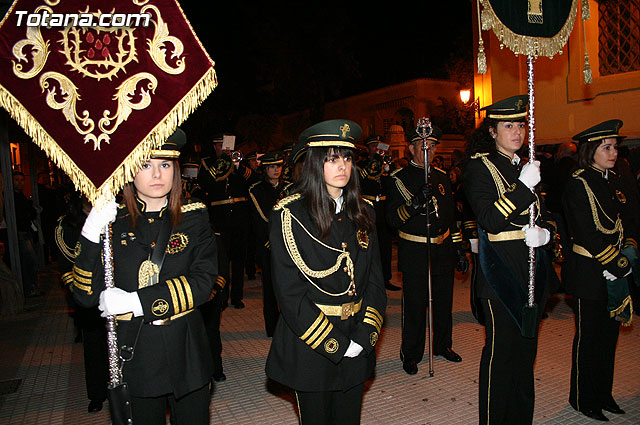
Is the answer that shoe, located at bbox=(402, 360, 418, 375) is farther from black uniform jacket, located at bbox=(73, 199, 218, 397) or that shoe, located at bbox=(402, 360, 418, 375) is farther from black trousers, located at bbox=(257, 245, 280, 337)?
black uniform jacket, located at bbox=(73, 199, 218, 397)

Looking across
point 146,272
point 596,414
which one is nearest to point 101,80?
point 146,272

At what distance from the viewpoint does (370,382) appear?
16.2 feet

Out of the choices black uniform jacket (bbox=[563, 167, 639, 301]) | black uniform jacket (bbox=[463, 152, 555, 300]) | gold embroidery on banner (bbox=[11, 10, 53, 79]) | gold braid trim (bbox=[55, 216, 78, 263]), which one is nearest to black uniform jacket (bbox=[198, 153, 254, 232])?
gold braid trim (bbox=[55, 216, 78, 263])

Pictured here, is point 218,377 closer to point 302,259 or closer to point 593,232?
point 302,259

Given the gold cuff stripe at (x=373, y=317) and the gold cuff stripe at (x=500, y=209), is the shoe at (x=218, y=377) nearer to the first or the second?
the gold cuff stripe at (x=373, y=317)

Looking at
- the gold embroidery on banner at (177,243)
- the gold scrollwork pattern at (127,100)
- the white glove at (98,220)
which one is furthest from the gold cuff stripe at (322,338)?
the gold scrollwork pattern at (127,100)

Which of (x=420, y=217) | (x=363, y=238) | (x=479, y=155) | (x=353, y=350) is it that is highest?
(x=479, y=155)

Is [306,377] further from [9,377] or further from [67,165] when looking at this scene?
[9,377]

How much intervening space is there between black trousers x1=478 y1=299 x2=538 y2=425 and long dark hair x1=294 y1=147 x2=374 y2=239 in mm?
1234

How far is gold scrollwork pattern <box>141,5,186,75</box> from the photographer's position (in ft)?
8.38

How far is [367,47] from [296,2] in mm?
16012

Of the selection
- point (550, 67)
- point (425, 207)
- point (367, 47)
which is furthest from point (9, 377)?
point (367, 47)

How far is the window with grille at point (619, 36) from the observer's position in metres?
9.90

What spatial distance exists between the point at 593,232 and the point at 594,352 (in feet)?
3.10
